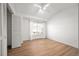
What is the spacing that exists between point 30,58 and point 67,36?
14.5 feet

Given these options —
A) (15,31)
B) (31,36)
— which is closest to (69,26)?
(15,31)

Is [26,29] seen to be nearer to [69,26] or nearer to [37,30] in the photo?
[37,30]

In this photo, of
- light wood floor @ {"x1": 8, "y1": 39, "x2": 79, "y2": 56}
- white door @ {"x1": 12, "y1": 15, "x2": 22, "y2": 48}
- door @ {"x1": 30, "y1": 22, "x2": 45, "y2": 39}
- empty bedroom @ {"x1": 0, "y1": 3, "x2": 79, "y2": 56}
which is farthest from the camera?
door @ {"x1": 30, "y1": 22, "x2": 45, "y2": 39}

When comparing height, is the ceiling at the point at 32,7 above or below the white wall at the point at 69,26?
above

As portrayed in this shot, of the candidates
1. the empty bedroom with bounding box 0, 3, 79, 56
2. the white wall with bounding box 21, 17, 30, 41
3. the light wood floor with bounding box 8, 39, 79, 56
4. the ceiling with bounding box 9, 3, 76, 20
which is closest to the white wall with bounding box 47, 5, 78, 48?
the empty bedroom with bounding box 0, 3, 79, 56

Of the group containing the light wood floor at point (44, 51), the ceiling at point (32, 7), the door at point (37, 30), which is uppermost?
the ceiling at point (32, 7)

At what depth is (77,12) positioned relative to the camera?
4.05 metres

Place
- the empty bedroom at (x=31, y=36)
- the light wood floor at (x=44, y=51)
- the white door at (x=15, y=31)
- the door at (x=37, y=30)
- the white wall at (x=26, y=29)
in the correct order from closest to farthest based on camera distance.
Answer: the light wood floor at (x=44, y=51)
the empty bedroom at (x=31, y=36)
the white door at (x=15, y=31)
the white wall at (x=26, y=29)
the door at (x=37, y=30)

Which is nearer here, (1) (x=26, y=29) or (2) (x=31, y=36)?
(1) (x=26, y=29)

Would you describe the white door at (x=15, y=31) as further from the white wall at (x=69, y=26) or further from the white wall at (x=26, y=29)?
the white wall at (x=69, y=26)

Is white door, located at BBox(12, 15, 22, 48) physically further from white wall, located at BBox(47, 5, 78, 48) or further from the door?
the door

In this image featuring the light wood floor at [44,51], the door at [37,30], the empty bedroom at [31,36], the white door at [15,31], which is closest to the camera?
the light wood floor at [44,51]

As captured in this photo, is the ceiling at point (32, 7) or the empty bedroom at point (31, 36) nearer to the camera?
the empty bedroom at point (31, 36)

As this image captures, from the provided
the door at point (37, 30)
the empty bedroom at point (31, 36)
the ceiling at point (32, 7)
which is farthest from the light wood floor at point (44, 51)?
the door at point (37, 30)
